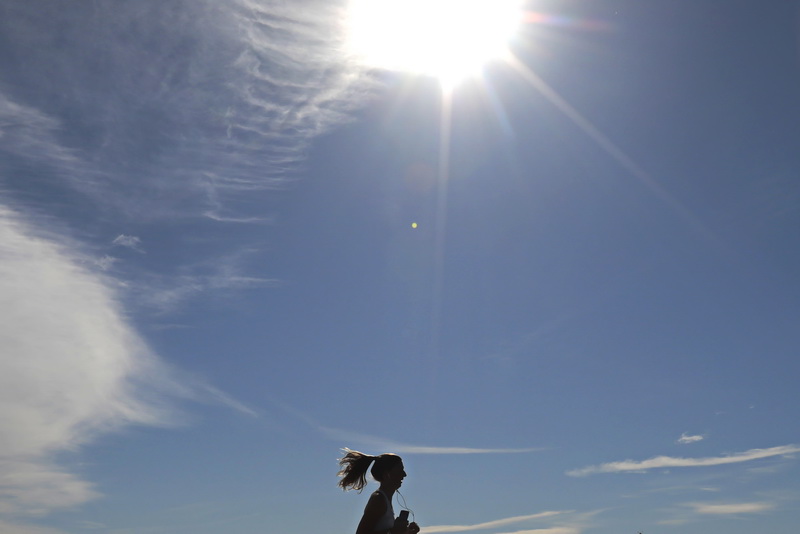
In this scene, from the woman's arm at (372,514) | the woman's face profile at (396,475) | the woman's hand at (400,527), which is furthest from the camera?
the woman's face profile at (396,475)

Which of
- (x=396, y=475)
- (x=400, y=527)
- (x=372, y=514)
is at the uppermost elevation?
(x=396, y=475)

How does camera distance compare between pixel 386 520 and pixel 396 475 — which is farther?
pixel 396 475

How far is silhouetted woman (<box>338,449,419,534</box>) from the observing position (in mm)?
8026

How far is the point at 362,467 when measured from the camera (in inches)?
354

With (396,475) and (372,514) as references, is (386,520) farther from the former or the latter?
(396,475)

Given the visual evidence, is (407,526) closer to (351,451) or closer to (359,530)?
(359,530)

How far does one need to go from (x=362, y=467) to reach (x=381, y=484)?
21.8 inches

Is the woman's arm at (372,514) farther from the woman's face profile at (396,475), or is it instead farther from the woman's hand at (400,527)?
the woman's face profile at (396,475)

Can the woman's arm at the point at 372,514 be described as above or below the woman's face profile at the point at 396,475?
below

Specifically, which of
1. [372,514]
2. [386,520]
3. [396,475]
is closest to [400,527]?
[386,520]

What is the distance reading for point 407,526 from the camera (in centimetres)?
816

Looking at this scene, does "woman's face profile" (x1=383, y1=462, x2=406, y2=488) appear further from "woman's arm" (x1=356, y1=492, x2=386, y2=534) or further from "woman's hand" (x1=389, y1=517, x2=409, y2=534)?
"woman's hand" (x1=389, y1=517, x2=409, y2=534)

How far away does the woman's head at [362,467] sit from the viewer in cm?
867

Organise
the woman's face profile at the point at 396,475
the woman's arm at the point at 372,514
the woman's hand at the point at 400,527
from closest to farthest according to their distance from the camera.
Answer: the woman's arm at the point at 372,514, the woman's hand at the point at 400,527, the woman's face profile at the point at 396,475
